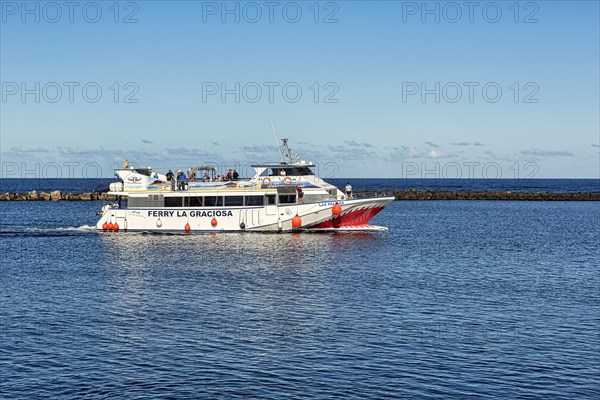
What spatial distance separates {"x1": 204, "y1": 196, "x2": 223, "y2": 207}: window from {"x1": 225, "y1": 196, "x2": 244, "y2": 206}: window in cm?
55

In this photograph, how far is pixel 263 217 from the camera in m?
61.1

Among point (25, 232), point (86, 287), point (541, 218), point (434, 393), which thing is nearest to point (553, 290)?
point (434, 393)

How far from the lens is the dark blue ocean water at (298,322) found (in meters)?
21.7

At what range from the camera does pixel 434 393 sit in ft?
68.3

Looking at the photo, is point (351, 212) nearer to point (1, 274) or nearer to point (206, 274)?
point (206, 274)

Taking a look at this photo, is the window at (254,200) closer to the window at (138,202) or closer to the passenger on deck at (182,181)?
the passenger on deck at (182,181)

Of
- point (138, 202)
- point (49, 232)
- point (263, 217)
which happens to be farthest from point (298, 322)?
point (49, 232)

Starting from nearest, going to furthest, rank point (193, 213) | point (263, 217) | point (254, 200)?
point (263, 217), point (254, 200), point (193, 213)

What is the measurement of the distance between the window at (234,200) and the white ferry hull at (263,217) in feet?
1.54

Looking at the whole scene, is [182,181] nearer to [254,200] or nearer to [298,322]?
[254,200]

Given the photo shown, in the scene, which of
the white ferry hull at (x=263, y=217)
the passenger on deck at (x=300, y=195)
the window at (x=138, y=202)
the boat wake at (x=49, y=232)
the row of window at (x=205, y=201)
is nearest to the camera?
the passenger on deck at (x=300, y=195)

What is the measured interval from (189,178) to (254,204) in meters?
6.92

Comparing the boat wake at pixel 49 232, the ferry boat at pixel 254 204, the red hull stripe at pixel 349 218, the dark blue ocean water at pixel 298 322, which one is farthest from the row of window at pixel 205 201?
the dark blue ocean water at pixel 298 322

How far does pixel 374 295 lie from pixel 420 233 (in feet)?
116
